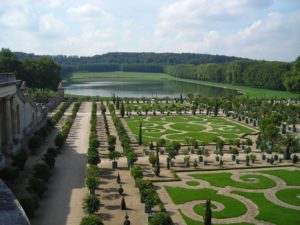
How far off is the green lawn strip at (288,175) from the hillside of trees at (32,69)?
82.0 m

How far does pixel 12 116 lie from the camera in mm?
49938

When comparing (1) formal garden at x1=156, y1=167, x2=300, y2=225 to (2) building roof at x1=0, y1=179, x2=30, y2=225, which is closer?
(2) building roof at x1=0, y1=179, x2=30, y2=225

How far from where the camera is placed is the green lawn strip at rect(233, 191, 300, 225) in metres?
27.7

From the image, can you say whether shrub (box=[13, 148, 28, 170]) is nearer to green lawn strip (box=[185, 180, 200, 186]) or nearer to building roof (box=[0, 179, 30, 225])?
building roof (box=[0, 179, 30, 225])

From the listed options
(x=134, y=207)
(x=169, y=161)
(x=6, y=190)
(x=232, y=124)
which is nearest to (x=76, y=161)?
(x=169, y=161)

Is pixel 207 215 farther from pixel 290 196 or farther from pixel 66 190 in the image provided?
pixel 66 190

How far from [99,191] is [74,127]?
33564 mm

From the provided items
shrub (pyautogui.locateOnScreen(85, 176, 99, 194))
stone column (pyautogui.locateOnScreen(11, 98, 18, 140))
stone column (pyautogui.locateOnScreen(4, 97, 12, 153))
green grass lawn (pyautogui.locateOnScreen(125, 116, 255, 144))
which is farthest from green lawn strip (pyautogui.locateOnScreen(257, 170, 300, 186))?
stone column (pyautogui.locateOnScreen(11, 98, 18, 140))

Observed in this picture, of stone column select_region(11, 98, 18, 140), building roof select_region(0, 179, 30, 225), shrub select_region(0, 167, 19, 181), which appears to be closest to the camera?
building roof select_region(0, 179, 30, 225)

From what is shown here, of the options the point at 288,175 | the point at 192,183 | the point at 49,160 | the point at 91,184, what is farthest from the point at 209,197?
the point at 49,160

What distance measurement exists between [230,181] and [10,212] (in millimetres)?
21825

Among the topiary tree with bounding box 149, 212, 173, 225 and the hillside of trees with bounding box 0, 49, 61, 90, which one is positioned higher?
the hillside of trees with bounding box 0, 49, 61, 90

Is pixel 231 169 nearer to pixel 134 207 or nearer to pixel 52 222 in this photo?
pixel 134 207

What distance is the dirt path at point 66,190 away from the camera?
27766 millimetres
